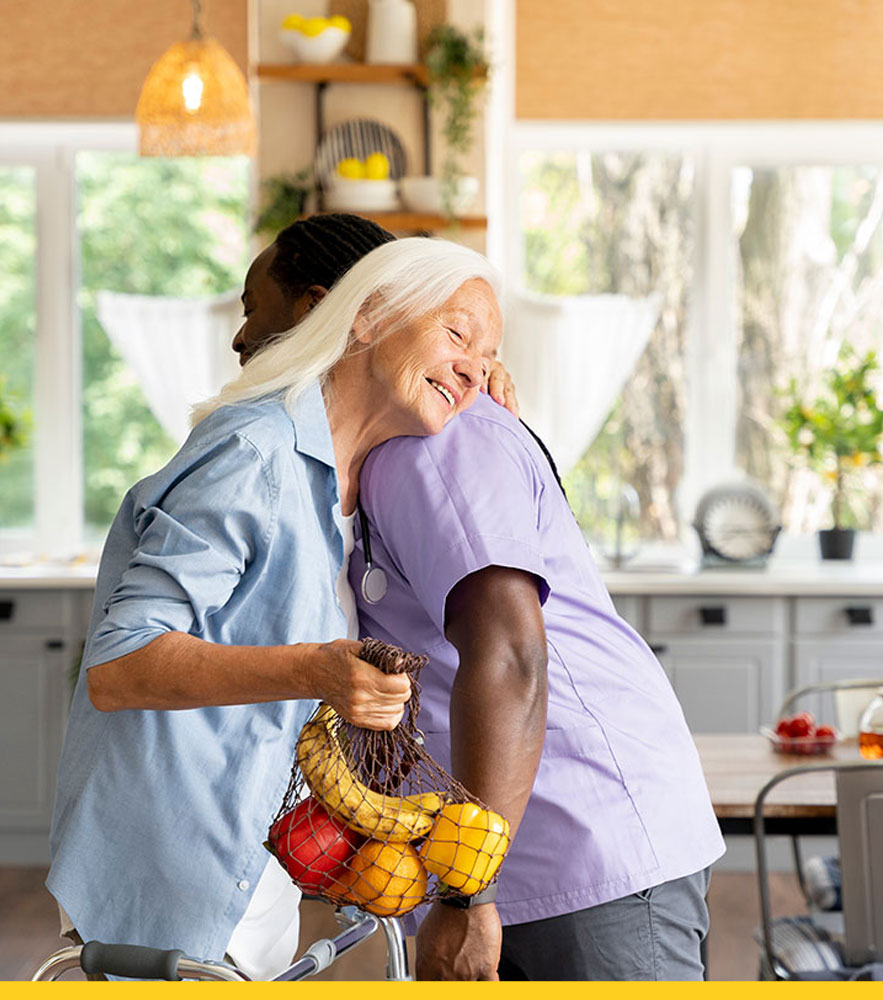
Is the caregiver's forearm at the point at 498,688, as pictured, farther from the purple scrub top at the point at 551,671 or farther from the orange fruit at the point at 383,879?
the orange fruit at the point at 383,879

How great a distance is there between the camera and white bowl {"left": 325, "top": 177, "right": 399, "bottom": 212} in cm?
420

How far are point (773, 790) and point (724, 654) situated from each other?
5.69 ft

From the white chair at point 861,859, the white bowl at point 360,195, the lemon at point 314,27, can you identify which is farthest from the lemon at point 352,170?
the white chair at point 861,859

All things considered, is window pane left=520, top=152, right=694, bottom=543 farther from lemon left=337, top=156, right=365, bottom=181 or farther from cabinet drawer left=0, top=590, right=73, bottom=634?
cabinet drawer left=0, top=590, right=73, bottom=634

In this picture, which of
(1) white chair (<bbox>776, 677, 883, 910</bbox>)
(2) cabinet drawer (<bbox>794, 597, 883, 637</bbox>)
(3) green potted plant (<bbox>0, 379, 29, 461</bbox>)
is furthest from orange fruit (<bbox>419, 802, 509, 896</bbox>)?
(3) green potted plant (<bbox>0, 379, 29, 461</bbox>)

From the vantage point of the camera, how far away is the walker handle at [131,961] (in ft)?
3.23

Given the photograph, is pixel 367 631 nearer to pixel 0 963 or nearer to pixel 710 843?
pixel 710 843

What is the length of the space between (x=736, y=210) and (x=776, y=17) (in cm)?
70

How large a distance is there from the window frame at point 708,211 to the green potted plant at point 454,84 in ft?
2.32

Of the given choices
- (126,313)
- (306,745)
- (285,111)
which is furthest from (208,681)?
(126,313)

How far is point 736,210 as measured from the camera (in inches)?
196

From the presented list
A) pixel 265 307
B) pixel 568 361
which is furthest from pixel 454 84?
pixel 265 307

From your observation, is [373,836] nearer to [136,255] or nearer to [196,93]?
[196,93]

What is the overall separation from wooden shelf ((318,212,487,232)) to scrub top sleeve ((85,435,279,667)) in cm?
316
